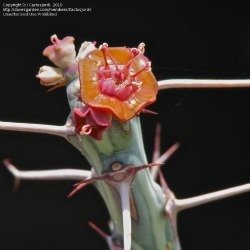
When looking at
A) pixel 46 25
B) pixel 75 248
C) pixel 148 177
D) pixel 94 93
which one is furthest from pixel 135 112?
pixel 75 248

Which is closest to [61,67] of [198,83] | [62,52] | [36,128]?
[62,52]

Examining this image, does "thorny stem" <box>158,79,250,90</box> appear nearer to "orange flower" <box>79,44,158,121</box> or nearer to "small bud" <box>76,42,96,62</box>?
"orange flower" <box>79,44,158,121</box>

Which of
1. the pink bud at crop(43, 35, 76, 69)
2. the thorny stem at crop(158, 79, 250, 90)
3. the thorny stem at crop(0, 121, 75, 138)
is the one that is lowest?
the thorny stem at crop(0, 121, 75, 138)

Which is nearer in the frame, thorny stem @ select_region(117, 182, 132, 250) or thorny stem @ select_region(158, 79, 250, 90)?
thorny stem @ select_region(117, 182, 132, 250)

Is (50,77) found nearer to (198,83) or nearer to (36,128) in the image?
(36,128)

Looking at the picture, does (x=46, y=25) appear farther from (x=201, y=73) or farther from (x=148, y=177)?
(x=148, y=177)

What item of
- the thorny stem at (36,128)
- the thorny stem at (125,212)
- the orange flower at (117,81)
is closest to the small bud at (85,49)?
the orange flower at (117,81)

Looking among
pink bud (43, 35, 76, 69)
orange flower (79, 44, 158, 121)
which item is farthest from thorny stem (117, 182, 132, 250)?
pink bud (43, 35, 76, 69)

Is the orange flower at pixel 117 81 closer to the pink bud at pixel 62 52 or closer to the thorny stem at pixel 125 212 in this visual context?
the pink bud at pixel 62 52

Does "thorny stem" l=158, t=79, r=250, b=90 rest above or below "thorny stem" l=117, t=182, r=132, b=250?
above
